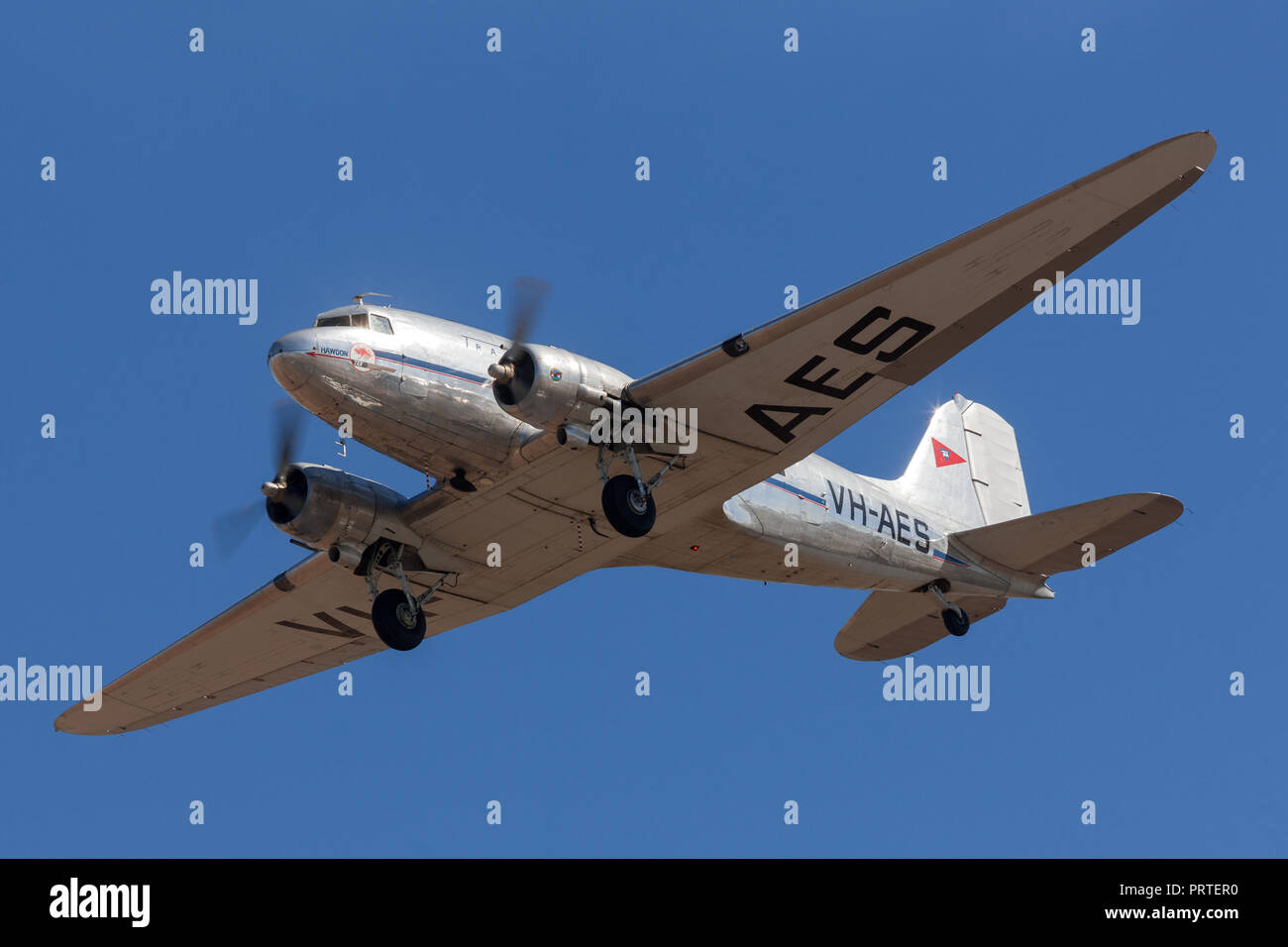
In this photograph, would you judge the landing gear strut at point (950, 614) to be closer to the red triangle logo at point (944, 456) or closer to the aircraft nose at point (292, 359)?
the red triangle logo at point (944, 456)

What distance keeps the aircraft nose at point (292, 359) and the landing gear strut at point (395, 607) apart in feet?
10.2

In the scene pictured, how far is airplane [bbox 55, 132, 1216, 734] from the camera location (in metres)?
A: 18.1

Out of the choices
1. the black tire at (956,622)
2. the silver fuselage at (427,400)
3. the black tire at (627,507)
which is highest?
the silver fuselage at (427,400)

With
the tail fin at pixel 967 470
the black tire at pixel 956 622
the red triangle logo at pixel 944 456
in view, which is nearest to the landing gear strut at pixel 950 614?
the black tire at pixel 956 622

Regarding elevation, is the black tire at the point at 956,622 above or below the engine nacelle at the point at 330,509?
below

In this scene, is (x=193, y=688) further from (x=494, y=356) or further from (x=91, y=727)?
(x=494, y=356)

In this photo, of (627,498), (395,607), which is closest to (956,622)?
(627,498)

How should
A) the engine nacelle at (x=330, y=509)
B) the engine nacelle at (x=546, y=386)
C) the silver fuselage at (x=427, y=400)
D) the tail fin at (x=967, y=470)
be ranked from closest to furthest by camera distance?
the engine nacelle at (x=546, y=386)
the silver fuselage at (x=427, y=400)
the engine nacelle at (x=330, y=509)
the tail fin at (x=967, y=470)

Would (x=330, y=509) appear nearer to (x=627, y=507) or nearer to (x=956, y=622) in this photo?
(x=627, y=507)

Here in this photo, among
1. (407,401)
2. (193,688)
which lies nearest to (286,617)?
(193,688)

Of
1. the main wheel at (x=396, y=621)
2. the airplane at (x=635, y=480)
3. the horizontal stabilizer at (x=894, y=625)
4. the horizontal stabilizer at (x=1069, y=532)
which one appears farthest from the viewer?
the horizontal stabilizer at (x=894, y=625)

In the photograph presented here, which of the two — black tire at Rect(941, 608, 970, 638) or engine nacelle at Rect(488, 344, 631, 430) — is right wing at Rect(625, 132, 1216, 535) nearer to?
engine nacelle at Rect(488, 344, 631, 430)

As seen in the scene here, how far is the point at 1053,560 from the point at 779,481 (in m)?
5.05

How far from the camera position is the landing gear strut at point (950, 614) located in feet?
78.3
